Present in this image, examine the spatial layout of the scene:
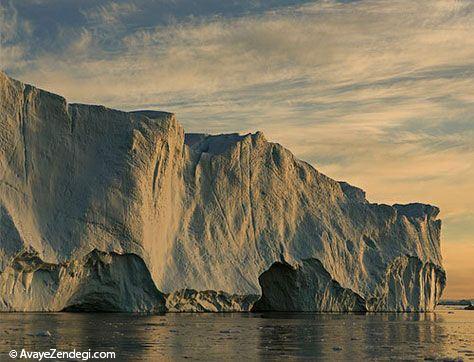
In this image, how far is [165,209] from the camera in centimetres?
2534

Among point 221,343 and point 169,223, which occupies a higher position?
point 169,223

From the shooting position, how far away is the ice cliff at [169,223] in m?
21.5

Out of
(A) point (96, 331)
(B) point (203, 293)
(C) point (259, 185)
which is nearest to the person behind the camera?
(A) point (96, 331)

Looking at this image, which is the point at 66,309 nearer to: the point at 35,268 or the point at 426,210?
the point at 35,268

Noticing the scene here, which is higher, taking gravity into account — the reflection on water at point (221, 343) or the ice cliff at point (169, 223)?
the ice cliff at point (169, 223)

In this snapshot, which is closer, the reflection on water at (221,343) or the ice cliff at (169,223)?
the reflection on water at (221,343)

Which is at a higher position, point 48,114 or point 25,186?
point 48,114

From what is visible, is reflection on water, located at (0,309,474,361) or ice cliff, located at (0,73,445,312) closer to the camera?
reflection on water, located at (0,309,474,361)

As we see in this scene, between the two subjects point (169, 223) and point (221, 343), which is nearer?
point (221, 343)

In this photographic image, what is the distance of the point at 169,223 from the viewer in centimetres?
2572

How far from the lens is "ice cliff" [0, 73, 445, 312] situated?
21547mm

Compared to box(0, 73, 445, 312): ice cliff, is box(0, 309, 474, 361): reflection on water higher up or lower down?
lower down

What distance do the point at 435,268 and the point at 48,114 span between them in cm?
2380

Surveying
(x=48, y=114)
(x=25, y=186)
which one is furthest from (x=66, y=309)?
(x=48, y=114)
